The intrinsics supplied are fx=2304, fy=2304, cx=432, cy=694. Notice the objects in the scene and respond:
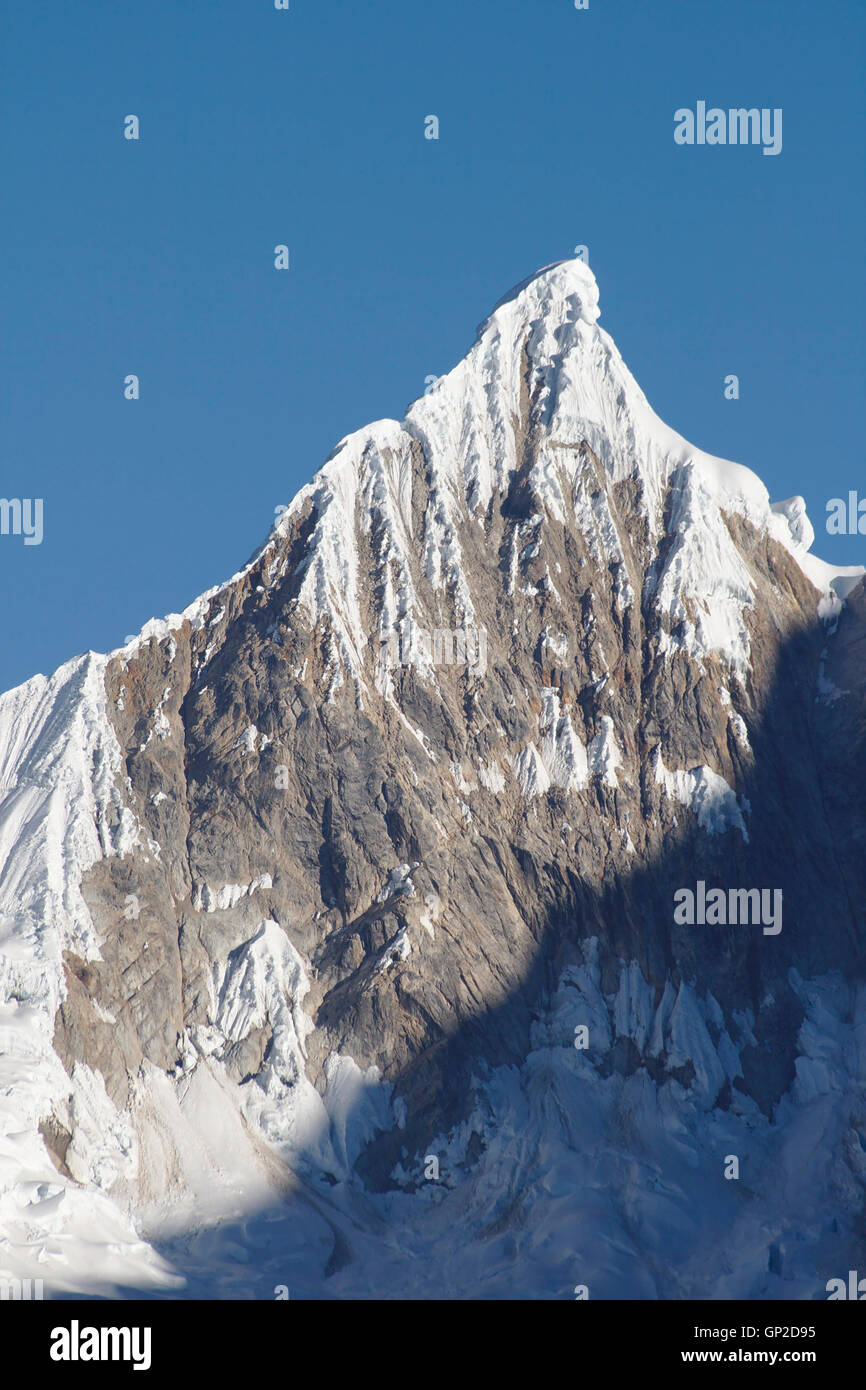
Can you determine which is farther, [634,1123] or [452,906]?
[452,906]

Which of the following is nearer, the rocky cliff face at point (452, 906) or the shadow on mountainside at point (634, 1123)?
the shadow on mountainside at point (634, 1123)

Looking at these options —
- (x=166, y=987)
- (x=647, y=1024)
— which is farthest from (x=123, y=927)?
(x=647, y=1024)

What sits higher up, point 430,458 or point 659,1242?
point 430,458

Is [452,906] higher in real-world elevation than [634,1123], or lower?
higher

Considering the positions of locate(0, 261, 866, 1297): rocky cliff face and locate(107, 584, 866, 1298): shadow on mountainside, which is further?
locate(0, 261, 866, 1297): rocky cliff face

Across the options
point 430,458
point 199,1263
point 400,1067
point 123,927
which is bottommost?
point 199,1263

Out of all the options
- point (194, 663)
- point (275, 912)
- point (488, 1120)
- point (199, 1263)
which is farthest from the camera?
point (194, 663)

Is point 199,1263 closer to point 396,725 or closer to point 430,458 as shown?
point 396,725

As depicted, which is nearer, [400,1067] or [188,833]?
[400,1067]
